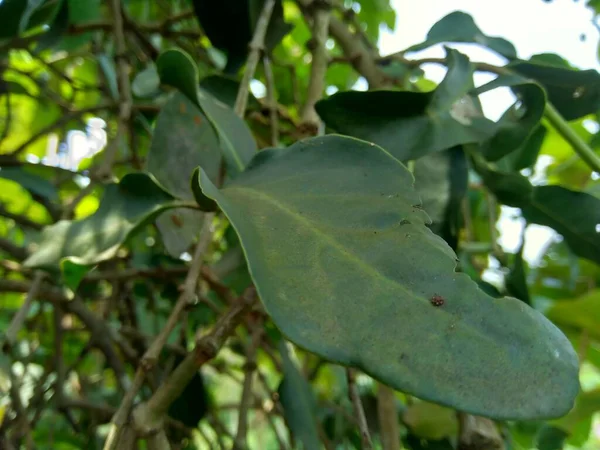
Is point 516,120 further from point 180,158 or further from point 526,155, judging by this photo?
point 180,158

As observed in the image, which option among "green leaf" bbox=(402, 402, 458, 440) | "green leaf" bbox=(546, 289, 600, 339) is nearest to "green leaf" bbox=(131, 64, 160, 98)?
"green leaf" bbox=(402, 402, 458, 440)

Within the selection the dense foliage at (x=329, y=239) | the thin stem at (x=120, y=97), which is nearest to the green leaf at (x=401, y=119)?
the dense foliage at (x=329, y=239)

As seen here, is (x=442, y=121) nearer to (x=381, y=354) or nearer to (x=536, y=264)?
(x=381, y=354)

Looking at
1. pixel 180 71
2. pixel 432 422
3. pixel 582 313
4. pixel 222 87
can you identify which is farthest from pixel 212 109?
pixel 582 313

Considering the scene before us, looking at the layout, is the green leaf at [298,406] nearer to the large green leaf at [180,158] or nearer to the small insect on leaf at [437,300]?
the large green leaf at [180,158]

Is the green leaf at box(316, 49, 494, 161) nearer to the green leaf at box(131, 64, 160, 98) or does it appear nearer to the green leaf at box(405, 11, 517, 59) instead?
the green leaf at box(405, 11, 517, 59)

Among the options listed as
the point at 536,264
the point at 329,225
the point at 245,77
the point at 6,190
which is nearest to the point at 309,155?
the point at 329,225
